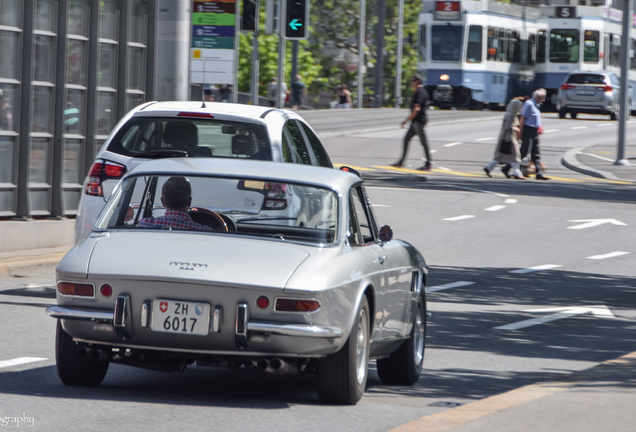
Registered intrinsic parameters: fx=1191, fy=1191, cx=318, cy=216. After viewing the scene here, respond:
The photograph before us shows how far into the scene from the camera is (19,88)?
524 inches

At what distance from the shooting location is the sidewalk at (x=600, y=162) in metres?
28.6

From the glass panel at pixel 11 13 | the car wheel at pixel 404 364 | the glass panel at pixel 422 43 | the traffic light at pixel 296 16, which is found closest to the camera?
the car wheel at pixel 404 364

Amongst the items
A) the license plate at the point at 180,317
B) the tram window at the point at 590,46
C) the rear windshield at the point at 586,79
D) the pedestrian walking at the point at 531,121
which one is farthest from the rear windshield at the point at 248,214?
the tram window at the point at 590,46

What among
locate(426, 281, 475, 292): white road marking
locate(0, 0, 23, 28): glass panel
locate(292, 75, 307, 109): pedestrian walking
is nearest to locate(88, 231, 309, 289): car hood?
locate(426, 281, 475, 292): white road marking

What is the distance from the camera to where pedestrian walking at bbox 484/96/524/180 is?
82.9 feet

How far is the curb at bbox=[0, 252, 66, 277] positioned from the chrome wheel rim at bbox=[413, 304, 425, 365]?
546cm

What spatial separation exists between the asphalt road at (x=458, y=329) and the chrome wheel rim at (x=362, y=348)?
7.3 inches

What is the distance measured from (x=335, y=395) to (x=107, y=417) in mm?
1219

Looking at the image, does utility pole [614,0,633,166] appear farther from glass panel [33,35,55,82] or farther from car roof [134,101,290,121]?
car roof [134,101,290,121]

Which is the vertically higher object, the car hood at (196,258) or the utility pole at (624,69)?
the utility pole at (624,69)

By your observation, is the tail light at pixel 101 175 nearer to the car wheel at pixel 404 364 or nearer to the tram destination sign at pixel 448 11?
the car wheel at pixel 404 364

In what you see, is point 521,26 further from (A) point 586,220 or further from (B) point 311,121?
(A) point 586,220

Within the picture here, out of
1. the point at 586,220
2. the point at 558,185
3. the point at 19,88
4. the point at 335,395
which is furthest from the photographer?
the point at 558,185

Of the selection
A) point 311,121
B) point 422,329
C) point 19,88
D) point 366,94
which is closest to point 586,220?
point 19,88
